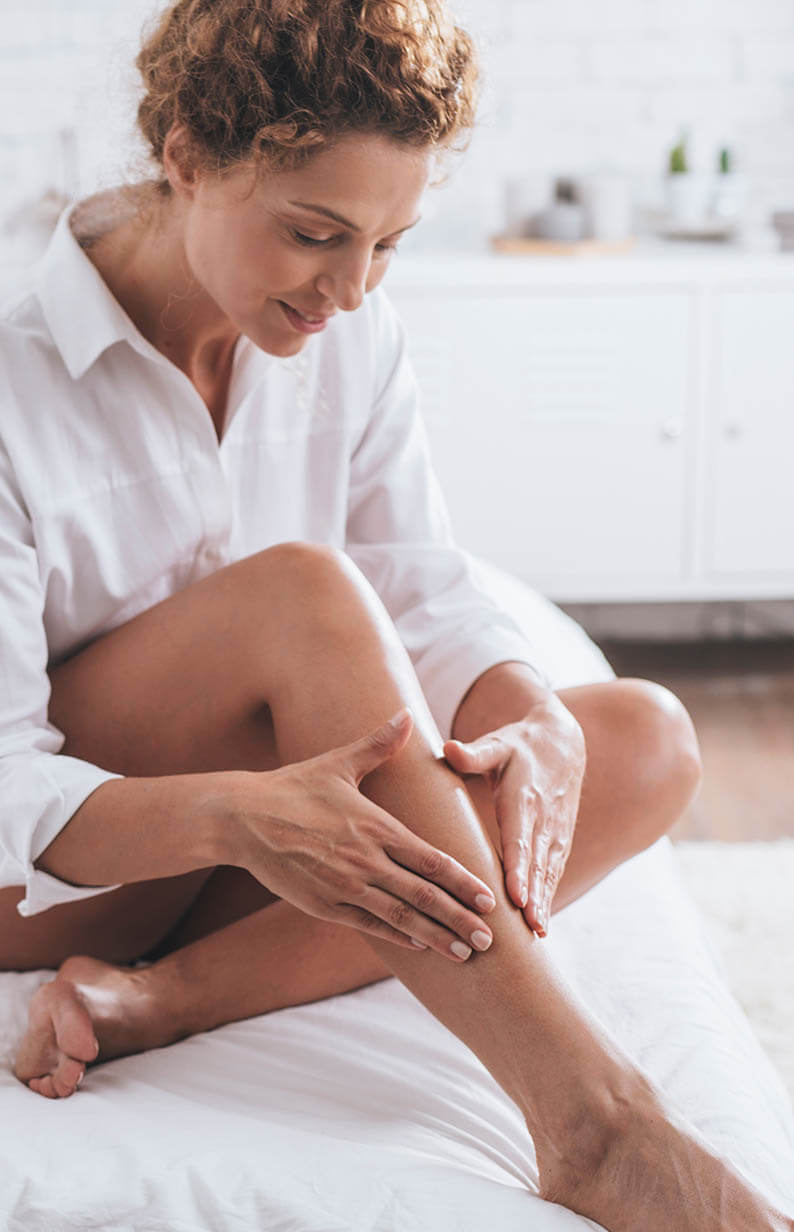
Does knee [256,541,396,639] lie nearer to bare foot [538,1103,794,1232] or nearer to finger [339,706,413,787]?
finger [339,706,413,787]

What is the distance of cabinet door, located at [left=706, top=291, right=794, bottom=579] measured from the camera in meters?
3.04

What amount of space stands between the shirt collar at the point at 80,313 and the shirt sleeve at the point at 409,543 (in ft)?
1.05

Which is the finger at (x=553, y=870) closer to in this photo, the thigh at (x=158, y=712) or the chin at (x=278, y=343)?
the thigh at (x=158, y=712)

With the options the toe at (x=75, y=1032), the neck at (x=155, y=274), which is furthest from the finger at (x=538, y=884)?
the neck at (x=155, y=274)

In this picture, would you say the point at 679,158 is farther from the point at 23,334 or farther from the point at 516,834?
the point at 516,834

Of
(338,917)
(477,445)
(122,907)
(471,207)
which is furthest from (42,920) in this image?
(471,207)

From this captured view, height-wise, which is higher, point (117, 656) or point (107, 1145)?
point (117, 656)

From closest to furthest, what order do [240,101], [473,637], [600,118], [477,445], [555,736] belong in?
[240,101], [555,736], [473,637], [477,445], [600,118]

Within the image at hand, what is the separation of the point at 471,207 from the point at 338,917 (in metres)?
2.69

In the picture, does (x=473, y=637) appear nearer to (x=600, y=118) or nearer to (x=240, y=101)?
(x=240, y=101)

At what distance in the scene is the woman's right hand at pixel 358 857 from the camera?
1020 mm

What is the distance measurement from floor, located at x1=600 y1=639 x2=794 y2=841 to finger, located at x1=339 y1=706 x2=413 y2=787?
1525 mm

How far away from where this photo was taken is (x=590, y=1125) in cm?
100

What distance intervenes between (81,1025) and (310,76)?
767 mm
